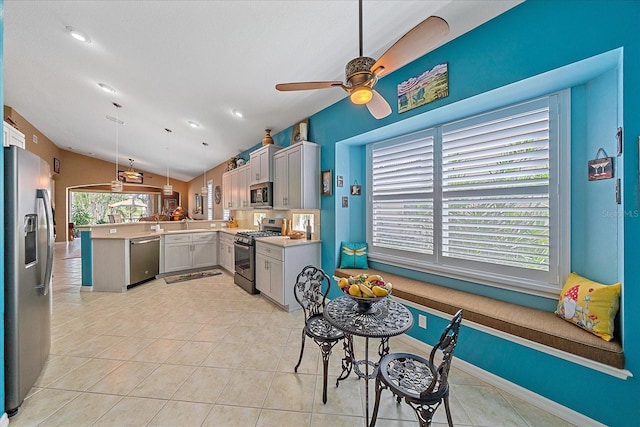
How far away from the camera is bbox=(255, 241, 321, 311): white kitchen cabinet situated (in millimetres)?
3355

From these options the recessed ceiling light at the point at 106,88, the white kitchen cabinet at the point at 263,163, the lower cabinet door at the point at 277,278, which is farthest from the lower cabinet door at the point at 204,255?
the recessed ceiling light at the point at 106,88

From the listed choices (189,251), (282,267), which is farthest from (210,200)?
(282,267)

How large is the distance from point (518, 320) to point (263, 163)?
408 centimetres

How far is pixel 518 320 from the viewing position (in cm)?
179

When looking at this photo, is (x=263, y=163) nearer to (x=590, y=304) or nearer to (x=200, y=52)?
(x=200, y=52)

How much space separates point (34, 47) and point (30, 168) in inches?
92.4

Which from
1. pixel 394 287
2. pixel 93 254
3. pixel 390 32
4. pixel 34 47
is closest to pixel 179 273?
pixel 93 254

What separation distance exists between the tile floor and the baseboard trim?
0.04 m

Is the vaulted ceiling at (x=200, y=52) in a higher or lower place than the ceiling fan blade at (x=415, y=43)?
higher

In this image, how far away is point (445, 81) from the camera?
2172mm

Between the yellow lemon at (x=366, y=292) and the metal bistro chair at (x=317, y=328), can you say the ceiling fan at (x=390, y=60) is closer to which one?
the yellow lemon at (x=366, y=292)

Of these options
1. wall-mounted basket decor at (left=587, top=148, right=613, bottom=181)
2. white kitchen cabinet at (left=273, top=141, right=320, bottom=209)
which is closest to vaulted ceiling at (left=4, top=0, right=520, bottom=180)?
white kitchen cabinet at (left=273, top=141, right=320, bottom=209)

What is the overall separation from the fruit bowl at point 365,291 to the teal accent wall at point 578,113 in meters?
1.09

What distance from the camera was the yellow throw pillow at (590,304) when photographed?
1.51m
